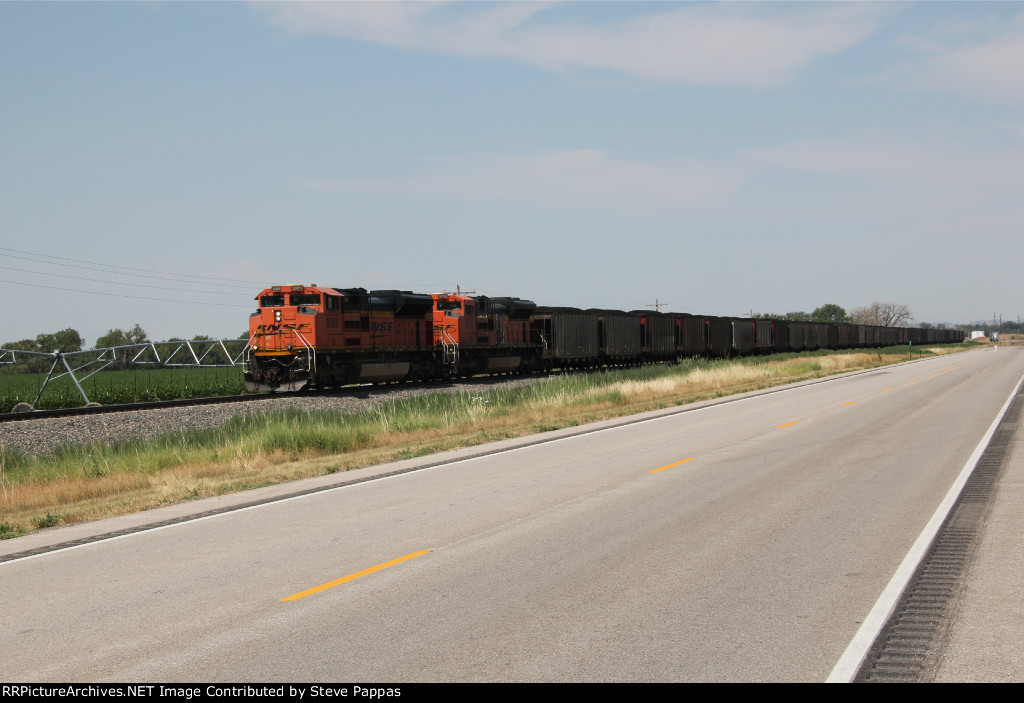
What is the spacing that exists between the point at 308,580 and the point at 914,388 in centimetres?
3197

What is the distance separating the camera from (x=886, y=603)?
659 centimetres

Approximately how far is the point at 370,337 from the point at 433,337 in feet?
16.2

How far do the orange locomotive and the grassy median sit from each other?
4.97m

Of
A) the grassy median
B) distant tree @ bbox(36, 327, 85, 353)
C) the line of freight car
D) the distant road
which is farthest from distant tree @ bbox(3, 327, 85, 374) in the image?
the distant road

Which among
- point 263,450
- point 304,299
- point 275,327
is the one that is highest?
point 304,299

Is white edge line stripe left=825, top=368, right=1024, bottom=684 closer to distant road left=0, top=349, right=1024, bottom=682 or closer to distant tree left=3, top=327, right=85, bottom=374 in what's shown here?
distant road left=0, top=349, right=1024, bottom=682

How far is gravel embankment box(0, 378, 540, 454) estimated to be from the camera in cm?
2078

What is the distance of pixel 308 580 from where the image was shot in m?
7.50

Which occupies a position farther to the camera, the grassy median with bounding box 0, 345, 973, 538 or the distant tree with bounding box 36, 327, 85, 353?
the distant tree with bounding box 36, 327, 85, 353

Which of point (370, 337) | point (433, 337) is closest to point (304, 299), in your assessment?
point (370, 337)

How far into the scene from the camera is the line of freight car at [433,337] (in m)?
32.5

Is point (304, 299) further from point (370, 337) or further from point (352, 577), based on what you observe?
point (352, 577)

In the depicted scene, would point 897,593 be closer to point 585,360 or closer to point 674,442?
point 674,442

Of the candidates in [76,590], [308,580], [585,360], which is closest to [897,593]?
[308,580]
